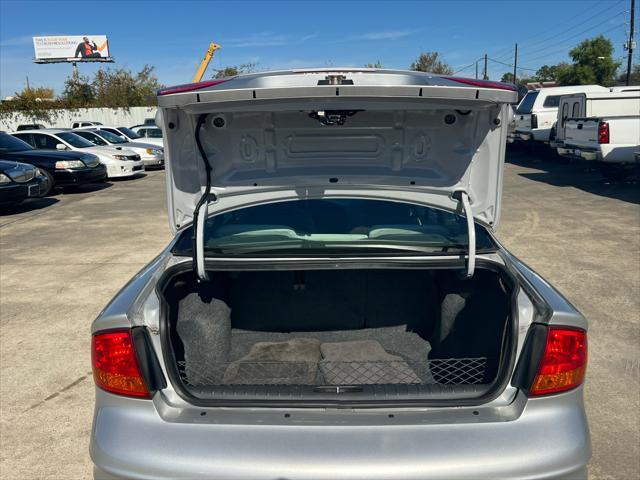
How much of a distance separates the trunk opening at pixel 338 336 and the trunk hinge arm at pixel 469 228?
105 mm

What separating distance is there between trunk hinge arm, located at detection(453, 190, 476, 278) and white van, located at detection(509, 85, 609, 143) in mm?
16718

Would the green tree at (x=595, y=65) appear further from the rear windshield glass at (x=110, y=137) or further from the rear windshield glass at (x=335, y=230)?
the rear windshield glass at (x=335, y=230)

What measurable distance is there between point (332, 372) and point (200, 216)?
94 centimetres

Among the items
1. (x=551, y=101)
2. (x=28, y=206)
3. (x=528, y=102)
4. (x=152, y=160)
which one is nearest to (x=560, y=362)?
(x=28, y=206)

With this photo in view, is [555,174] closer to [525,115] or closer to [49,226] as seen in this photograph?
[525,115]

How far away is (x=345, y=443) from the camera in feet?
6.26

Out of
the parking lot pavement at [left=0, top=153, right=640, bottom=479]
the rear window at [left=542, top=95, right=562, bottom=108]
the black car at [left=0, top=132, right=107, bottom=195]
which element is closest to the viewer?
the parking lot pavement at [left=0, top=153, right=640, bottom=479]

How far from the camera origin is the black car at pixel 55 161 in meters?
13.0

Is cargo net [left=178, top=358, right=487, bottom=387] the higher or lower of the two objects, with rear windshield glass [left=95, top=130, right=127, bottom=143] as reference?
lower

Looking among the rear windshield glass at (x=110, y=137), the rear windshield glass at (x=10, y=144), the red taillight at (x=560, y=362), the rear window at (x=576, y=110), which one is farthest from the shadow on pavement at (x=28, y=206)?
the rear window at (x=576, y=110)

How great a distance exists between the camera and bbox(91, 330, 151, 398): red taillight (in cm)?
211

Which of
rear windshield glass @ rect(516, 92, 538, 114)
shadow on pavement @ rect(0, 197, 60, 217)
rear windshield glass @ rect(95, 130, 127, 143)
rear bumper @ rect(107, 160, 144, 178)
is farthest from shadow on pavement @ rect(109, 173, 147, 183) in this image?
rear windshield glass @ rect(516, 92, 538, 114)

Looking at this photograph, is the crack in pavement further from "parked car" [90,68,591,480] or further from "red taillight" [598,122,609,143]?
"red taillight" [598,122,609,143]

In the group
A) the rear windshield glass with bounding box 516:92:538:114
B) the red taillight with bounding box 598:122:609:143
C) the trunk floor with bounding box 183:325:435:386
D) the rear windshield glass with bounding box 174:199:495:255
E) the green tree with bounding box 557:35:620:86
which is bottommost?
the trunk floor with bounding box 183:325:435:386
